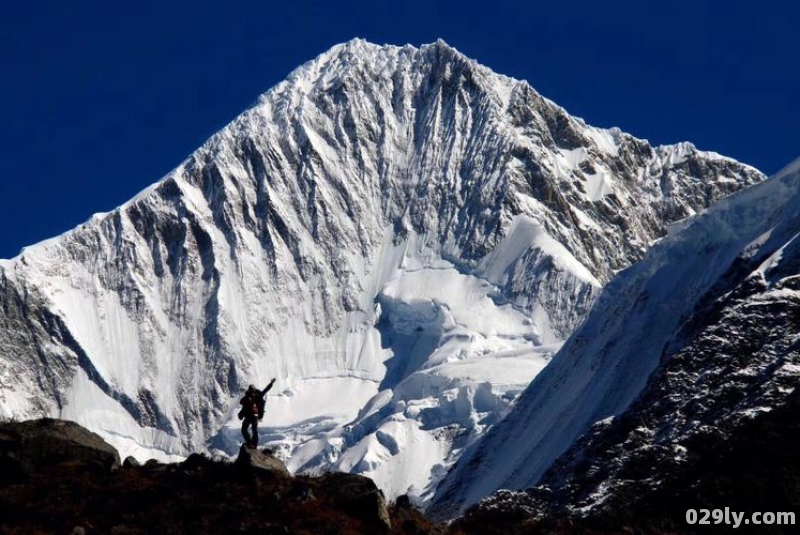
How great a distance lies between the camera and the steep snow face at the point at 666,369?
87250 mm

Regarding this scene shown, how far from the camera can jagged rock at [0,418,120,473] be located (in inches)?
2131

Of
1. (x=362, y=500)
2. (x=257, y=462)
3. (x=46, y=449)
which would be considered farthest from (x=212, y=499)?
(x=46, y=449)

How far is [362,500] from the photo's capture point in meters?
50.8

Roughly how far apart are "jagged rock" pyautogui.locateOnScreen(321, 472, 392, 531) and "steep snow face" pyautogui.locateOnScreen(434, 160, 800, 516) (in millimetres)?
29418

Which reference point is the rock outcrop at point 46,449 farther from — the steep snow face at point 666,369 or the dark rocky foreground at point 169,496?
the steep snow face at point 666,369

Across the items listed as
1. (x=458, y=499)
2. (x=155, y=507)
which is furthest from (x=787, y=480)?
(x=458, y=499)

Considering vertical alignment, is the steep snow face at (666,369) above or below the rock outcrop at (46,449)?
above

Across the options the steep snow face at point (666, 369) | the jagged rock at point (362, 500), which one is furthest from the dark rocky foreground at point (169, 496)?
the steep snow face at point (666, 369)

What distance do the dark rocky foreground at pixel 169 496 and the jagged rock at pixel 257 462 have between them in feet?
0.14

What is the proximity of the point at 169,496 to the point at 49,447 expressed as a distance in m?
6.48

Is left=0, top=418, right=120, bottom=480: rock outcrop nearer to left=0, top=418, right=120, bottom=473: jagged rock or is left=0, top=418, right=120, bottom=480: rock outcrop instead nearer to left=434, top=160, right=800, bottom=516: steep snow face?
left=0, top=418, right=120, bottom=473: jagged rock

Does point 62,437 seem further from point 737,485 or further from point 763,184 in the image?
point 763,184

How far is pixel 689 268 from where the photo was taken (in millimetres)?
132750

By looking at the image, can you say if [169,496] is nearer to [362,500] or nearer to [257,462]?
[257,462]
